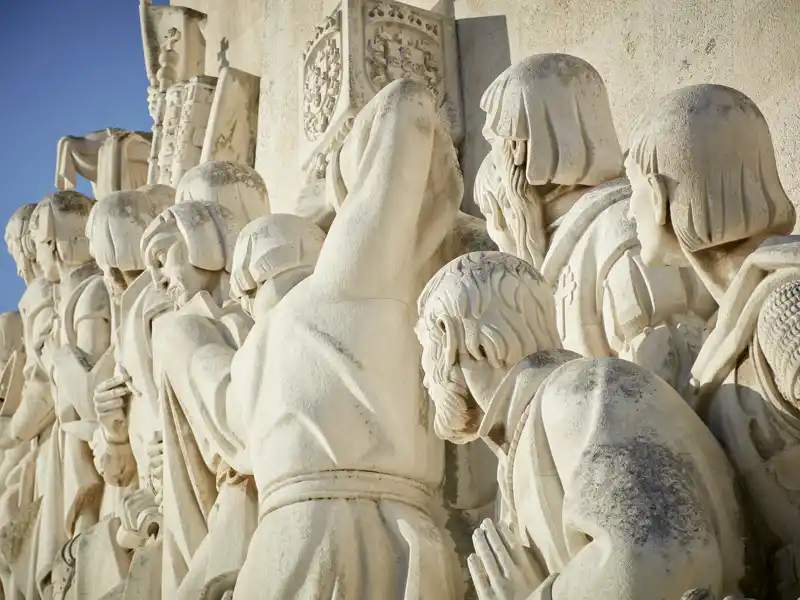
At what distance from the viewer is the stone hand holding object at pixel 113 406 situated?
17.4ft

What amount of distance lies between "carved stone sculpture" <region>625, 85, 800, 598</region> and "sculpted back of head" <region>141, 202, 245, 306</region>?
6.82 feet

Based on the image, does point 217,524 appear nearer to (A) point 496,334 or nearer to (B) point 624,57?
(A) point 496,334

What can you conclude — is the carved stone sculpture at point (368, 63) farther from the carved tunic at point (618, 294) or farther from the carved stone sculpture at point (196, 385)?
the carved tunic at point (618, 294)

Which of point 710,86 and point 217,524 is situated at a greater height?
point 710,86

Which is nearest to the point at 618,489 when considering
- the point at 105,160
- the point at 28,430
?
the point at 28,430

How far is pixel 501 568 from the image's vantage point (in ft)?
8.97

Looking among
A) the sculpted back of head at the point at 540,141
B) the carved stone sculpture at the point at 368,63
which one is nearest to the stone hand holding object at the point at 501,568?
the sculpted back of head at the point at 540,141

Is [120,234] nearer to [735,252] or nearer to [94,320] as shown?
[94,320]

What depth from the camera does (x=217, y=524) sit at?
4121 millimetres

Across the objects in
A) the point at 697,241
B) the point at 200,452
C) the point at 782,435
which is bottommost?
the point at 200,452

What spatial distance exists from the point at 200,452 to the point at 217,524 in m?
0.33

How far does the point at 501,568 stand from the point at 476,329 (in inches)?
20.8

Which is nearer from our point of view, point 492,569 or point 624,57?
point 492,569

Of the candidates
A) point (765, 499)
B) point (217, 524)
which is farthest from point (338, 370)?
point (765, 499)
